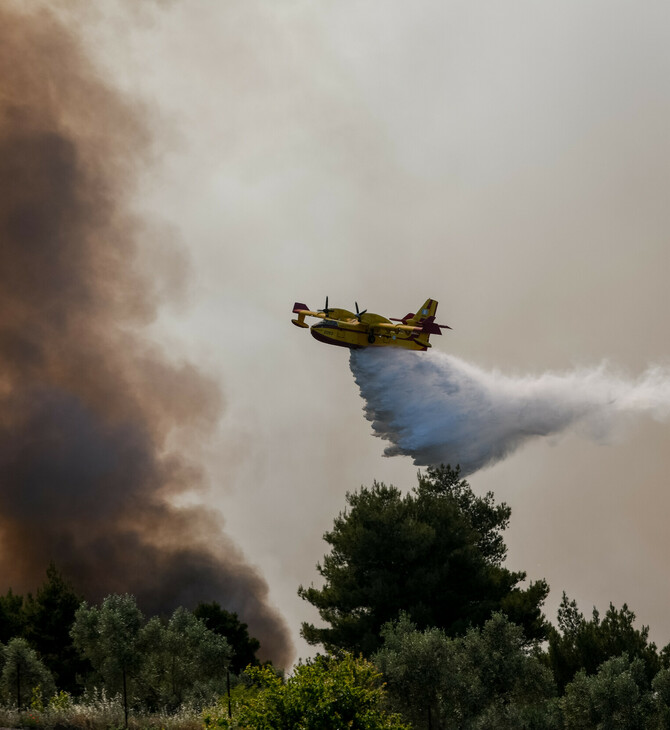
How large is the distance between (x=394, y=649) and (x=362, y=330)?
106 feet

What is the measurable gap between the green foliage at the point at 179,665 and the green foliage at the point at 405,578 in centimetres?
1151

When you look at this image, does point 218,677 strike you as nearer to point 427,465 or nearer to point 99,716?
point 99,716

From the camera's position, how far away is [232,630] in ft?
328

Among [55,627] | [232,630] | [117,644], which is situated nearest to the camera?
[117,644]

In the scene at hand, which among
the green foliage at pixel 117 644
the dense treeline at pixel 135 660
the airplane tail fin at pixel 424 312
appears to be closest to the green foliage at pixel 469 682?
the dense treeline at pixel 135 660

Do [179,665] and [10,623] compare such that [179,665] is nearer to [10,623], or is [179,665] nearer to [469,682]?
[469,682]

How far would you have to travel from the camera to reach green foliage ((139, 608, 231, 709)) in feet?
214

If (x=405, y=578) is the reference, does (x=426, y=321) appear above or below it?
above

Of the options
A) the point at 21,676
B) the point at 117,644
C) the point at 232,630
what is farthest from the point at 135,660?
the point at 232,630

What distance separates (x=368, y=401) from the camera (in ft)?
296

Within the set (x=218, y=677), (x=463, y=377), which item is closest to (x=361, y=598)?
(x=218, y=677)

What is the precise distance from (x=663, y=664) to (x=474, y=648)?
1820 centimetres

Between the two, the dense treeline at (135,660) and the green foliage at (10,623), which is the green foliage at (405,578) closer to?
the dense treeline at (135,660)

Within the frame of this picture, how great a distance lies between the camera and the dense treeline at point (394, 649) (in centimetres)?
5128
